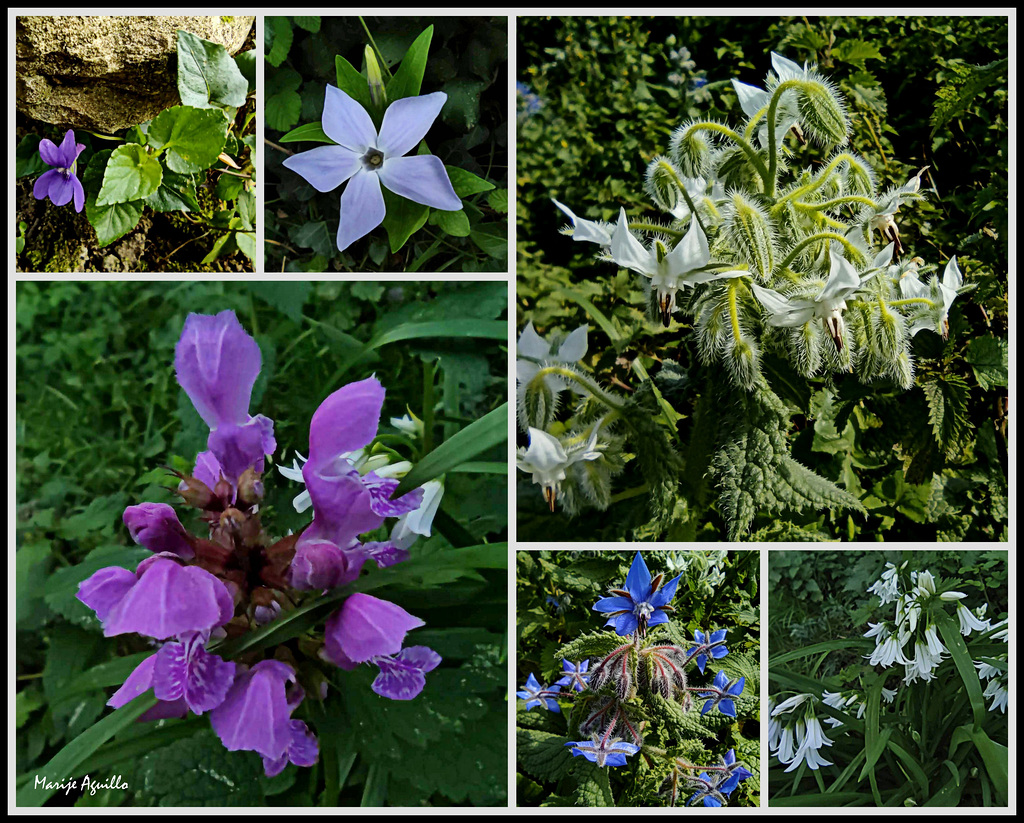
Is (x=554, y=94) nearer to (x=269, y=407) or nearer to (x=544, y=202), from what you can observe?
(x=544, y=202)

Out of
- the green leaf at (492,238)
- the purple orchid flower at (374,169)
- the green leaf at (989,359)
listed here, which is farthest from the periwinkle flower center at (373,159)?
the green leaf at (989,359)

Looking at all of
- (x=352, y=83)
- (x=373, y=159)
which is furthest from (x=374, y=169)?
(x=352, y=83)

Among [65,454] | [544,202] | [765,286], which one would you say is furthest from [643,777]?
[65,454]

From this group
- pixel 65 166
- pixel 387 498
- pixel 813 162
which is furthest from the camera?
pixel 813 162

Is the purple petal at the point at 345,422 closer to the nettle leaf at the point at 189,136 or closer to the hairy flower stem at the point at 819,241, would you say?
the nettle leaf at the point at 189,136

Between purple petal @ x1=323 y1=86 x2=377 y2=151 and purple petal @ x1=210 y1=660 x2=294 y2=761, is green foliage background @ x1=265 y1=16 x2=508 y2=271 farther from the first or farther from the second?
purple petal @ x1=210 y1=660 x2=294 y2=761

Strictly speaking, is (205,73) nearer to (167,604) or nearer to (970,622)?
(167,604)
